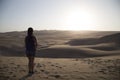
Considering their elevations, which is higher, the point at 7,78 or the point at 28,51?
the point at 28,51

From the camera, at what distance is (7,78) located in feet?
27.7

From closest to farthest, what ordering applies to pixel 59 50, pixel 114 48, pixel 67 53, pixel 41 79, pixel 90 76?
pixel 41 79 → pixel 90 76 → pixel 67 53 → pixel 59 50 → pixel 114 48

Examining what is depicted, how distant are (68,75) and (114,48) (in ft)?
66.5

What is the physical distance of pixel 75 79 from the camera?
8.34 metres

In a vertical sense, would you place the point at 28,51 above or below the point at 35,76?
above

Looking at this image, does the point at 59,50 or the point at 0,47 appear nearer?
the point at 59,50

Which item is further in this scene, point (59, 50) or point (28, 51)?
point (59, 50)

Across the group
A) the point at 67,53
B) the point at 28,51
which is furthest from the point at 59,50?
the point at 28,51

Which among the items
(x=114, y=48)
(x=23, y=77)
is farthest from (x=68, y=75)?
(x=114, y=48)

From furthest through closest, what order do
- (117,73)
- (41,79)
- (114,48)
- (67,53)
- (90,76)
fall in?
(114,48), (67,53), (117,73), (90,76), (41,79)

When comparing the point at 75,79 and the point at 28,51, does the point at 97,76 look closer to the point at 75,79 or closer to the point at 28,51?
the point at 75,79

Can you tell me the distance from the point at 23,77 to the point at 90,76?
8.81ft

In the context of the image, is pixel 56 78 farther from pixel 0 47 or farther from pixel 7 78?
pixel 0 47

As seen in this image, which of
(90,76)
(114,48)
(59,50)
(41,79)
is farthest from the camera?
(114,48)
